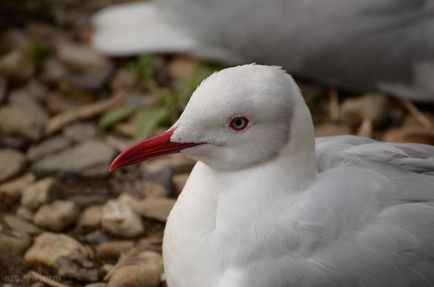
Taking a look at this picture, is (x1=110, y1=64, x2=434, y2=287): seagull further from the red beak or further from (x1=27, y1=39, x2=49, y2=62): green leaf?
(x1=27, y1=39, x2=49, y2=62): green leaf

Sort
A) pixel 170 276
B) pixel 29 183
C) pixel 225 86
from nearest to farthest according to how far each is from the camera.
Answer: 1. pixel 225 86
2. pixel 170 276
3. pixel 29 183

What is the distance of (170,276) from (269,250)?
15.5 inches

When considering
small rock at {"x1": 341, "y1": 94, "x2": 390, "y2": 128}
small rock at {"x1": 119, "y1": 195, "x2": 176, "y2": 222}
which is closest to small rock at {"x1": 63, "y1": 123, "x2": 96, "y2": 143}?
Result: small rock at {"x1": 119, "y1": 195, "x2": 176, "y2": 222}

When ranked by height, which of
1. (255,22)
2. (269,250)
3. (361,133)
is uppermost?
(255,22)

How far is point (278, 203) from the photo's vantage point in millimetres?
2234

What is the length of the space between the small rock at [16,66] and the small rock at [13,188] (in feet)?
2.49

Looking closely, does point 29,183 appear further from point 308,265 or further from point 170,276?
point 308,265

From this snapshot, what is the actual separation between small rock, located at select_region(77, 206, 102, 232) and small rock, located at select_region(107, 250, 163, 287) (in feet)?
0.77

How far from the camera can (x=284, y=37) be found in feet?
11.9

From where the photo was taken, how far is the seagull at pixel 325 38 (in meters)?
3.52

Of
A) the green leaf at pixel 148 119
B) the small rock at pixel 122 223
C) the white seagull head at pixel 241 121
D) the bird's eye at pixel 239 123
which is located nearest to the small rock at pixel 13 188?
the small rock at pixel 122 223

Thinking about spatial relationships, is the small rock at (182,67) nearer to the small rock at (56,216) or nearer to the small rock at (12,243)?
the small rock at (56,216)

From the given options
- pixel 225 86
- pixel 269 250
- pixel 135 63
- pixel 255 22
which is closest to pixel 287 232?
pixel 269 250

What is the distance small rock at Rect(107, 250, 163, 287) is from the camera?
2.72 meters
